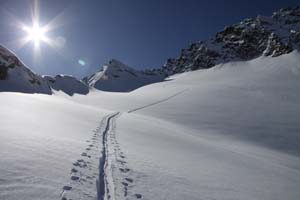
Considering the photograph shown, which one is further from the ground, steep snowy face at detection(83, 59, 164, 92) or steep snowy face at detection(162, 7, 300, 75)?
steep snowy face at detection(162, 7, 300, 75)

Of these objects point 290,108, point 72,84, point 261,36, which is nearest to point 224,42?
Answer: point 261,36

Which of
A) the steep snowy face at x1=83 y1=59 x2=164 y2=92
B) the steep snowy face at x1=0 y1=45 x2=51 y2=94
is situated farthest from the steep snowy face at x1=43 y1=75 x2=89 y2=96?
the steep snowy face at x1=0 y1=45 x2=51 y2=94

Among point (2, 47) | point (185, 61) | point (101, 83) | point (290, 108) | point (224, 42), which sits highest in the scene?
point (224, 42)

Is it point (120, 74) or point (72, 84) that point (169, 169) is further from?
point (120, 74)

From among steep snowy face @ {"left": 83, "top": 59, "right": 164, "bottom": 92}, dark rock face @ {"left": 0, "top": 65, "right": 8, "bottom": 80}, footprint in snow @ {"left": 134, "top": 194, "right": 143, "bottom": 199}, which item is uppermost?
steep snowy face @ {"left": 83, "top": 59, "right": 164, "bottom": 92}

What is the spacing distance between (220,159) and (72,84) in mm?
66267

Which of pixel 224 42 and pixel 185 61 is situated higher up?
pixel 224 42

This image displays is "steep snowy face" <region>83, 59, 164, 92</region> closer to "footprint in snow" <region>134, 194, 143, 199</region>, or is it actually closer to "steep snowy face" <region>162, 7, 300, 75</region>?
"steep snowy face" <region>162, 7, 300, 75</region>

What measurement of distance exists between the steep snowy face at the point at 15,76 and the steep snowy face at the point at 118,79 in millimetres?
48827

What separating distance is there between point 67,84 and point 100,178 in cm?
6854

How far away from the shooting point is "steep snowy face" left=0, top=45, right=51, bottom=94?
3562 cm

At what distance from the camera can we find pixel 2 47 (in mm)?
40188

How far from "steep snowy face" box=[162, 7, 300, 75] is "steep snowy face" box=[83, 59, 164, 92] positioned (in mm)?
22133

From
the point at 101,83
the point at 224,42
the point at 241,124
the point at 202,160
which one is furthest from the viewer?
the point at 224,42
